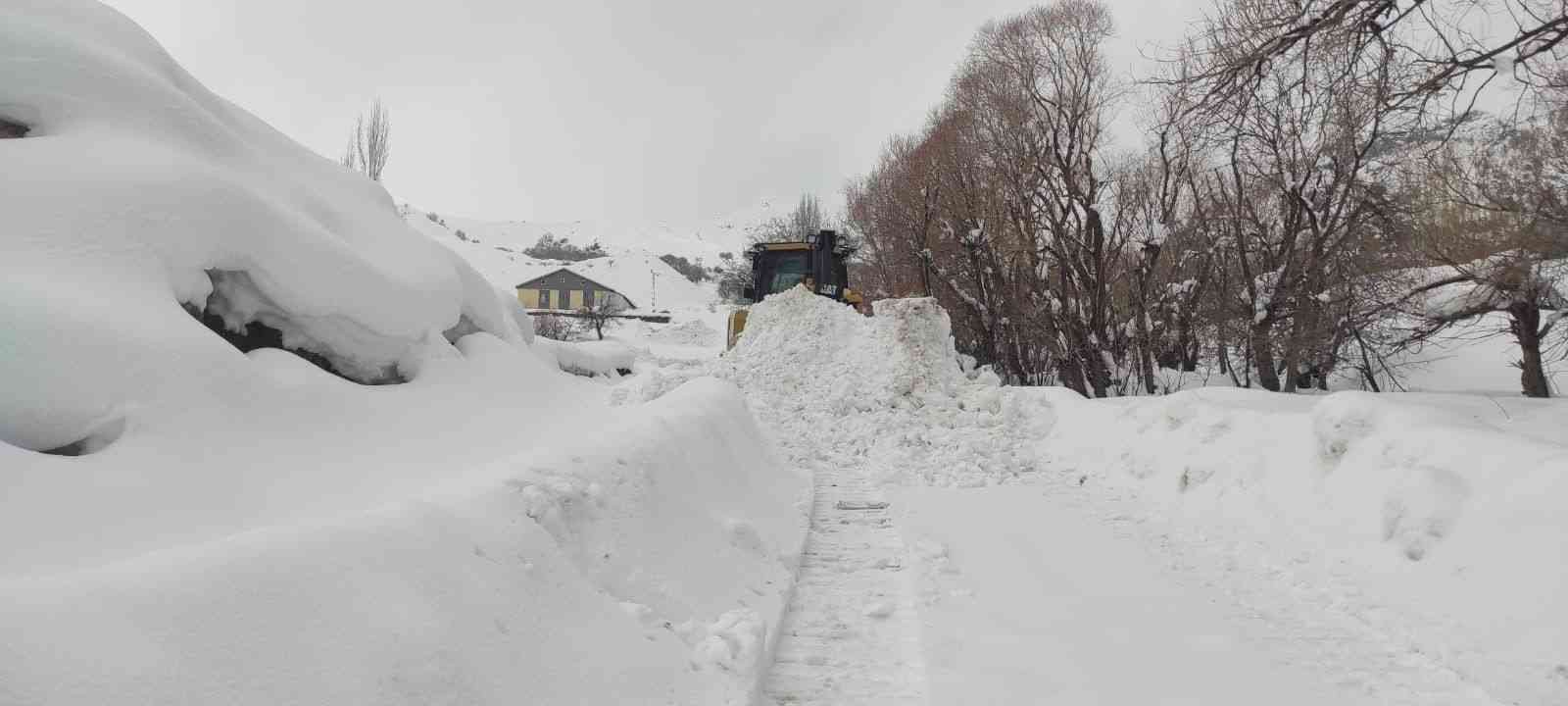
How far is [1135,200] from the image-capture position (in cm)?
1420

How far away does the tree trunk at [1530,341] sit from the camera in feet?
30.4

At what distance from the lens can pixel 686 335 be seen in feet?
143

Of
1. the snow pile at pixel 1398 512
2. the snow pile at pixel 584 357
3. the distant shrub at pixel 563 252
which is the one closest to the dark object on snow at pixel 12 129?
the snow pile at pixel 584 357

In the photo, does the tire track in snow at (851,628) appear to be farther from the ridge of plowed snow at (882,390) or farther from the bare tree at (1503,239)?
the bare tree at (1503,239)

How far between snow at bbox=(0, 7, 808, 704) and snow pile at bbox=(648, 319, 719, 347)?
123ft

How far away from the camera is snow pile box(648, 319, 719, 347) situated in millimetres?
42531

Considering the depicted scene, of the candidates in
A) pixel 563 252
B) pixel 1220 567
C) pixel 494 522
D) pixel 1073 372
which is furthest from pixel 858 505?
pixel 563 252

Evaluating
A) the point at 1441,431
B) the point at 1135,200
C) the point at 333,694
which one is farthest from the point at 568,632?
the point at 1135,200

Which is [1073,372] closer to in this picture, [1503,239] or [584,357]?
[1503,239]

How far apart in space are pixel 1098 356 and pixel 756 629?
458 inches

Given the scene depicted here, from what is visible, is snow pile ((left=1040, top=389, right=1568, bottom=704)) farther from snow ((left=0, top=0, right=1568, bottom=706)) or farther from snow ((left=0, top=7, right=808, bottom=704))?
snow ((left=0, top=7, right=808, bottom=704))

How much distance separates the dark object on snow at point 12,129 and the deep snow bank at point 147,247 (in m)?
0.04

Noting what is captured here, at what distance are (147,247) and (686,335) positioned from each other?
40.5 m

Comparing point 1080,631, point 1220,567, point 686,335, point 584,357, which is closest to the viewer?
point 1080,631
